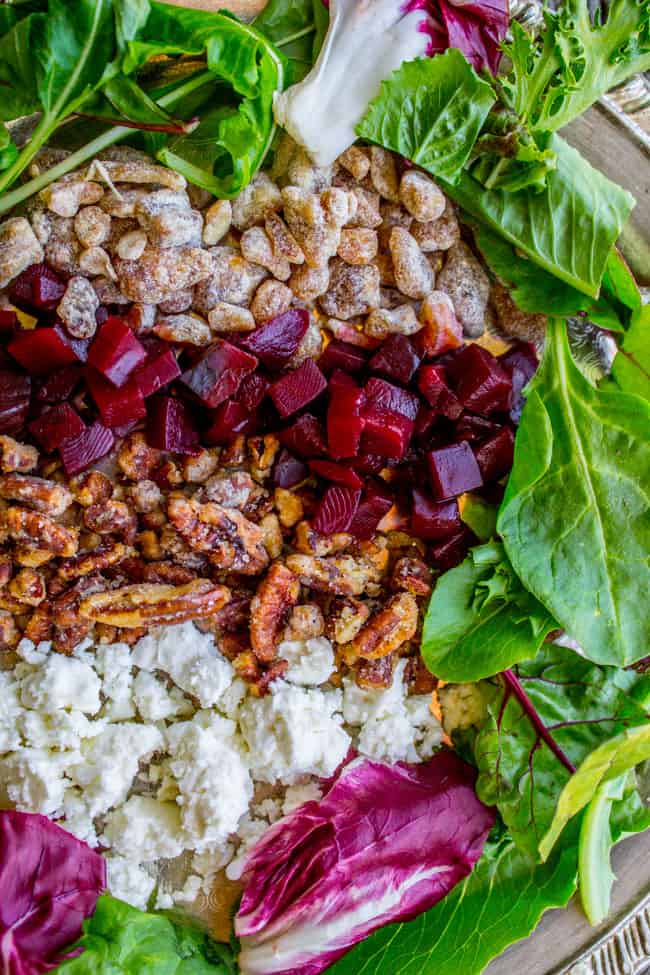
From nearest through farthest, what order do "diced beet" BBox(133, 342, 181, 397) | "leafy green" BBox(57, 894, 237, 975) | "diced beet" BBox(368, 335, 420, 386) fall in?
"leafy green" BBox(57, 894, 237, 975)
"diced beet" BBox(133, 342, 181, 397)
"diced beet" BBox(368, 335, 420, 386)

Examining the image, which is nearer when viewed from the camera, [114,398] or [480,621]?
[114,398]

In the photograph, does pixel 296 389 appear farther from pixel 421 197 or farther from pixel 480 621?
pixel 480 621

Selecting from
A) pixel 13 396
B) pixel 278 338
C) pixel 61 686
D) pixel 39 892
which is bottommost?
pixel 39 892

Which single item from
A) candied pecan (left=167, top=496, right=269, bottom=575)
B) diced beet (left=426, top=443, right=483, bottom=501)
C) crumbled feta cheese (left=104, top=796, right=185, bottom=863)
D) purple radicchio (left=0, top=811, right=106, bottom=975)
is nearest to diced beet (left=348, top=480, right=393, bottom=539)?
diced beet (left=426, top=443, right=483, bottom=501)

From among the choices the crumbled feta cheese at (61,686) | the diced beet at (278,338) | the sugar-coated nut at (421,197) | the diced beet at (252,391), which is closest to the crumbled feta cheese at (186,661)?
the crumbled feta cheese at (61,686)

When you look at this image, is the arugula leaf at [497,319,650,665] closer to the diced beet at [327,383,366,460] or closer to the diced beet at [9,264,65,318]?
the diced beet at [327,383,366,460]

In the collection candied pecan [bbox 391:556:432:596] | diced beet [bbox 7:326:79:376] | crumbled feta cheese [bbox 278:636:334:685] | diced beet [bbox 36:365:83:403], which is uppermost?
candied pecan [bbox 391:556:432:596]

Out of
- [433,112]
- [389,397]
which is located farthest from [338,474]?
[433,112]
